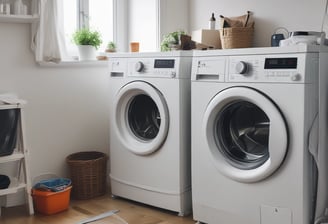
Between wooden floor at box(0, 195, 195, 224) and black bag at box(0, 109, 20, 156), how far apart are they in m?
0.40

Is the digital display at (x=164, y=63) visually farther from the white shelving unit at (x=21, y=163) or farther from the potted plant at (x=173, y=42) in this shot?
the white shelving unit at (x=21, y=163)

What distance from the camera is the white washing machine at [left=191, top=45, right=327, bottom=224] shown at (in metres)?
1.96

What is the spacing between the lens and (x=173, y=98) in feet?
8.04

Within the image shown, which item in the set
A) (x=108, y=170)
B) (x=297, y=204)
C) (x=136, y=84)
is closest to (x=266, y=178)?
(x=297, y=204)

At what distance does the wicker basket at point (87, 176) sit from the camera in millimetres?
2834

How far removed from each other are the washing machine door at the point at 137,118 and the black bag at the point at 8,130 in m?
0.63

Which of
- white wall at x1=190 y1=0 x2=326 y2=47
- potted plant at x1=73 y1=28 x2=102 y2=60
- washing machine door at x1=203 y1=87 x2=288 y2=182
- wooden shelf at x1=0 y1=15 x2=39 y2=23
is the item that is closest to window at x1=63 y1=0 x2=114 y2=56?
potted plant at x1=73 y1=28 x2=102 y2=60

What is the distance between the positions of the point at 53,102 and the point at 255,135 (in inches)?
55.0

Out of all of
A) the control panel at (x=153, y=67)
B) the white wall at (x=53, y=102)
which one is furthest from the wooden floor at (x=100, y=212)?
the control panel at (x=153, y=67)

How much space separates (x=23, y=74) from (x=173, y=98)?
1.00 metres

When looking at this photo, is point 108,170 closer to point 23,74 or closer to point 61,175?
point 61,175

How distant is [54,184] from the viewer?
2.74 m

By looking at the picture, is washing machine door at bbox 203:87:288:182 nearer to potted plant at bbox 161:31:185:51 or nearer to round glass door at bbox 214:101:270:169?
round glass door at bbox 214:101:270:169

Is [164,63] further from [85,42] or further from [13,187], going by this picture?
[13,187]
